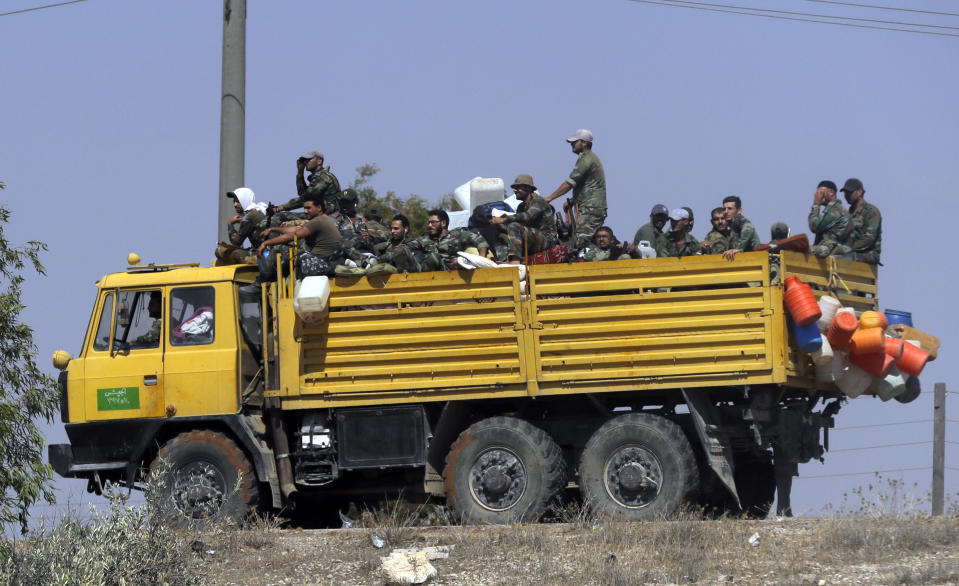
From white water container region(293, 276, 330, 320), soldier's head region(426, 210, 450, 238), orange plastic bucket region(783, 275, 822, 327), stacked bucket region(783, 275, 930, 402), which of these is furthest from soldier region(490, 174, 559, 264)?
stacked bucket region(783, 275, 930, 402)

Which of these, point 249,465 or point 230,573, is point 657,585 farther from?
point 249,465

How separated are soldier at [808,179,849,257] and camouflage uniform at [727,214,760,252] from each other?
63 cm

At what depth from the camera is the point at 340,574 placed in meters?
10.2

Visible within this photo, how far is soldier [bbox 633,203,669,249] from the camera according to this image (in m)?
13.7

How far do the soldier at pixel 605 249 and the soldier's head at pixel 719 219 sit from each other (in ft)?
3.23

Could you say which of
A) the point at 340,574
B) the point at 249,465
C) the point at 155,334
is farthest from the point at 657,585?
the point at 155,334

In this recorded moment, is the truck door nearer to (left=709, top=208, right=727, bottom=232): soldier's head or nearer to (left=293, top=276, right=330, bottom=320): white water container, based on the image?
→ (left=293, top=276, right=330, bottom=320): white water container

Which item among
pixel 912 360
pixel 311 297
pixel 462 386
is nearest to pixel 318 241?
pixel 311 297

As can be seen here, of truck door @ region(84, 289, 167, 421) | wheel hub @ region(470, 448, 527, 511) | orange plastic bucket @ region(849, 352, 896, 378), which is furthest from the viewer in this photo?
truck door @ region(84, 289, 167, 421)

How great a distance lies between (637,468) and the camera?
11.8 meters

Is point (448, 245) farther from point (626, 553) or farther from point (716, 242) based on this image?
point (626, 553)

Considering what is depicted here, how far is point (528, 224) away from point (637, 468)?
319 cm

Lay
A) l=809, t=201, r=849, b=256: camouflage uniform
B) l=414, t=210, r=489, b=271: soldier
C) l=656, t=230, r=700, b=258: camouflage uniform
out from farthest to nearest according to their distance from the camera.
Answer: l=656, t=230, r=700, b=258: camouflage uniform < l=414, t=210, r=489, b=271: soldier < l=809, t=201, r=849, b=256: camouflage uniform

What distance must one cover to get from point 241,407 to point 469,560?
129 inches
